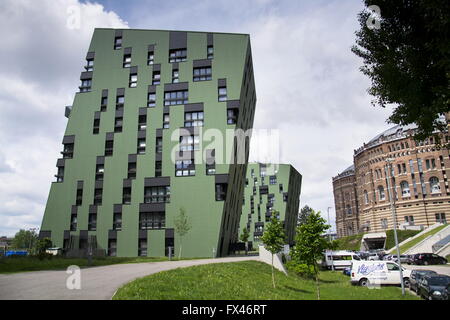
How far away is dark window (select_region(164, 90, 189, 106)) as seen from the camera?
Result: 47969 millimetres

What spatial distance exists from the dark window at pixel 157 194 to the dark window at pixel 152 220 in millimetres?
1800

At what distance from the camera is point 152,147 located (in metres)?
46.7

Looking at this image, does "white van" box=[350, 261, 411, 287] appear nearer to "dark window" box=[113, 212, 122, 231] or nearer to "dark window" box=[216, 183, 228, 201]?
"dark window" box=[216, 183, 228, 201]

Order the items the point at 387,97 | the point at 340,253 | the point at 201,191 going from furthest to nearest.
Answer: the point at 201,191, the point at 340,253, the point at 387,97

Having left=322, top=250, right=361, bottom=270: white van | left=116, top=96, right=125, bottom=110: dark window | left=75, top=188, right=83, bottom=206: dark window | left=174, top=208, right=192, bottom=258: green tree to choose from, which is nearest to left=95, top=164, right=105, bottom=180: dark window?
left=75, top=188, right=83, bottom=206: dark window

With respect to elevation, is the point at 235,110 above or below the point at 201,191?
above

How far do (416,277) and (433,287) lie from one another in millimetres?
3779

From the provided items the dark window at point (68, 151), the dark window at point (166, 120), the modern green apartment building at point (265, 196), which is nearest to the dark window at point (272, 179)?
the modern green apartment building at point (265, 196)

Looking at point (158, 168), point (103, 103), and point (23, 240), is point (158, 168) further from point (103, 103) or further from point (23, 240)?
point (23, 240)

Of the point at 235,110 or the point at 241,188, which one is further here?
the point at 241,188

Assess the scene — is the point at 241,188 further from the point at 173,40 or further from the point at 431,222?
the point at 431,222
